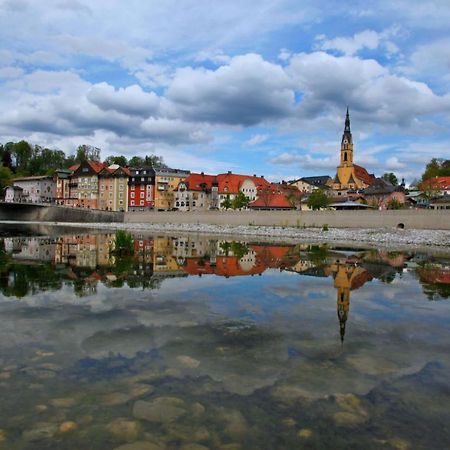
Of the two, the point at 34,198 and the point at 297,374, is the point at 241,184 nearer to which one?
the point at 34,198

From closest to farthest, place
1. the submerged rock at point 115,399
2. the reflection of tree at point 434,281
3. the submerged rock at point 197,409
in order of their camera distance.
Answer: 1. the submerged rock at point 197,409
2. the submerged rock at point 115,399
3. the reflection of tree at point 434,281

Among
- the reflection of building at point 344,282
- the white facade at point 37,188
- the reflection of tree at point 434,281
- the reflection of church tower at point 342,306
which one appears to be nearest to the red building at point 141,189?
the white facade at point 37,188

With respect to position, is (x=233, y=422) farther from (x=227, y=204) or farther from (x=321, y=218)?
(x=227, y=204)

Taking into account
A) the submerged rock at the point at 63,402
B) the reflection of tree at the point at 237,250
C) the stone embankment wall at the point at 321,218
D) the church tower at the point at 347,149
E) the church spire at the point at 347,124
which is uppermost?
the church spire at the point at 347,124

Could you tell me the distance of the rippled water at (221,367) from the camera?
5.09 metres

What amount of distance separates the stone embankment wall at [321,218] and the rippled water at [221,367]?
38427 mm

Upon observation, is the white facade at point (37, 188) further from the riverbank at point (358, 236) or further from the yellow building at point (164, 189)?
the riverbank at point (358, 236)

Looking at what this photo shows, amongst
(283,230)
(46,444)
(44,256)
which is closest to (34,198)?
(283,230)

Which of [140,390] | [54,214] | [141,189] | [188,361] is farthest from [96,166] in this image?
[140,390]

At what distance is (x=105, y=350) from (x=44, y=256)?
1831 centimetres

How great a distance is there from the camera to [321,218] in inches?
2349

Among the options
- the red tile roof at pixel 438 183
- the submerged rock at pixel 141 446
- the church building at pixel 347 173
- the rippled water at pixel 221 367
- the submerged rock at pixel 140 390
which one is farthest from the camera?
the church building at pixel 347 173

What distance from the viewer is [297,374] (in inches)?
272

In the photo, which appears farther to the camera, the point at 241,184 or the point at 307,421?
the point at 241,184
